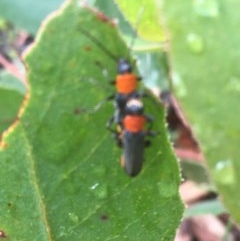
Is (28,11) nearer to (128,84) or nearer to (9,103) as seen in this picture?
(9,103)

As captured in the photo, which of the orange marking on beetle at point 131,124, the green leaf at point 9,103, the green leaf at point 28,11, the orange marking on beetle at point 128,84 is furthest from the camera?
the green leaf at point 28,11

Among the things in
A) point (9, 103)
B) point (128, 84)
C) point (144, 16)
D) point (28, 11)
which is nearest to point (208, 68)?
point (144, 16)

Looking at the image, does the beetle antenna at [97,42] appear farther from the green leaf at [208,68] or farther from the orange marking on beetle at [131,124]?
the orange marking on beetle at [131,124]

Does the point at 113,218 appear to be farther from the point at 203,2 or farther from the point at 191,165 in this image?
the point at 191,165

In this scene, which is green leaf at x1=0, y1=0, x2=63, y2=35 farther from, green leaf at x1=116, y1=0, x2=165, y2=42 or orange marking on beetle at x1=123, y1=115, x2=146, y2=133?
green leaf at x1=116, y1=0, x2=165, y2=42

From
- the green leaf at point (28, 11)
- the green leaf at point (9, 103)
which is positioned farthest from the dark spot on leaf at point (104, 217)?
the green leaf at point (28, 11)
